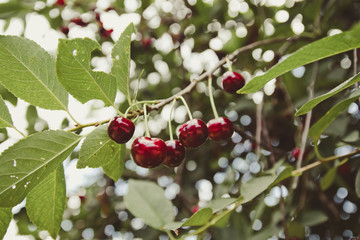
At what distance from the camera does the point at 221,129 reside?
105 centimetres

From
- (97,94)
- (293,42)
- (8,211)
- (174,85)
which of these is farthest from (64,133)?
(174,85)

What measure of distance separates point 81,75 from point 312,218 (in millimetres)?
1218

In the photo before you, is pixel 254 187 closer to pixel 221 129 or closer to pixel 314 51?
pixel 221 129

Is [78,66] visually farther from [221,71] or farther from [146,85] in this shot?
[146,85]

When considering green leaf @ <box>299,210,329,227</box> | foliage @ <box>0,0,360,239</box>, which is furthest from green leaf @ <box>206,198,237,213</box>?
green leaf @ <box>299,210,329,227</box>

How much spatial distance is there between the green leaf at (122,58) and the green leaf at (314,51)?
325 mm

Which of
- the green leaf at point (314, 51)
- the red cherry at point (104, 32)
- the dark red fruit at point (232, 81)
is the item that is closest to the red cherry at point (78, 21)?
the red cherry at point (104, 32)

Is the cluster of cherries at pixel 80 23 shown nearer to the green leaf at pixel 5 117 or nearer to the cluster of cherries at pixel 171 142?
the cluster of cherries at pixel 171 142

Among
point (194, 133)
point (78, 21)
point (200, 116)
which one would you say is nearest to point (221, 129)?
point (194, 133)

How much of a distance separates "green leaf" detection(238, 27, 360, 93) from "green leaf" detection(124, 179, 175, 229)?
2.39 ft

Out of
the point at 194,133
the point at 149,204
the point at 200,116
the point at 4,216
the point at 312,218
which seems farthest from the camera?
the point at 200,116

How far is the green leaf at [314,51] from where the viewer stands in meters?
0.74

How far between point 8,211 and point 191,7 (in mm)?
2076

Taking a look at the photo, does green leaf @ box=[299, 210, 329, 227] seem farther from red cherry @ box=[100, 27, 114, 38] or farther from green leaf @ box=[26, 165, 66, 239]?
red cherry @ box=[100, 27, 114, 38]
